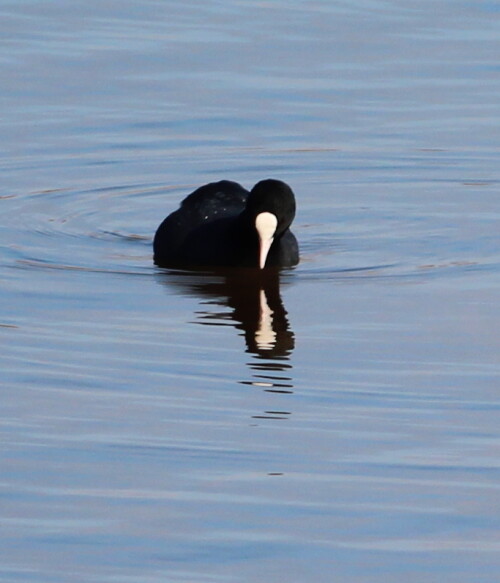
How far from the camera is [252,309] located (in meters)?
8.20

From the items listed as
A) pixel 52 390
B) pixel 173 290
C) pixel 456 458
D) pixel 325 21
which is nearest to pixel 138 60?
pixel 325 21

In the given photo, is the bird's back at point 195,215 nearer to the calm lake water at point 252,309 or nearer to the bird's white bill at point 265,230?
the calm lake water at point 252,309

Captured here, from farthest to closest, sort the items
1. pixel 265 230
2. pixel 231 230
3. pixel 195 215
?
A: pixel 195 215 → pixel 231 230 → pixel 265 230

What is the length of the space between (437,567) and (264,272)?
416 cm

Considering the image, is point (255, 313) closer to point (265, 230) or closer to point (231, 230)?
point (265, 230)

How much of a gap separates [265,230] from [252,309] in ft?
2.39

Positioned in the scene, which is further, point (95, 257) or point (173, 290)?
point (95, 257)

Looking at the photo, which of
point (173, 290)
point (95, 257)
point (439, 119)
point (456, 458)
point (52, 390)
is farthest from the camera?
point (439, 119)

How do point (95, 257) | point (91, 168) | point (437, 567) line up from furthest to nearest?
point (91, 168) < point (95, 257) < point (437, 567)

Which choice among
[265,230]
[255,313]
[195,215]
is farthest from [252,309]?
[195,215]

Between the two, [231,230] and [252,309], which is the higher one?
[231,230]

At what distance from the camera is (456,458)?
573cm

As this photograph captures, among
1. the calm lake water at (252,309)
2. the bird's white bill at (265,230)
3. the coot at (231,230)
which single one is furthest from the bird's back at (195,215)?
the bird's white bill at (265,230)

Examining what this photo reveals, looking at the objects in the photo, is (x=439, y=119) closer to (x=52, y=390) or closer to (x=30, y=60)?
(x=30, y=60)
